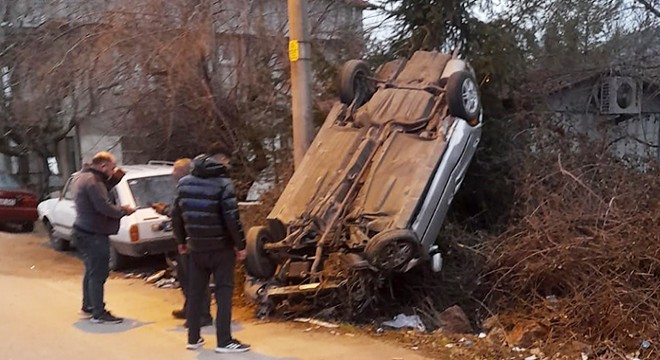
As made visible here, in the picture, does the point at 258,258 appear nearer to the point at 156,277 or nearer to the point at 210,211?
the point at 210,211

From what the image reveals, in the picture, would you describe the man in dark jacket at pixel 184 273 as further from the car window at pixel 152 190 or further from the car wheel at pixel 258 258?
the car window at pixel 152 190

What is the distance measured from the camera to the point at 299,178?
327 inches

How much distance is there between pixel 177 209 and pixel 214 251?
21.9 inches

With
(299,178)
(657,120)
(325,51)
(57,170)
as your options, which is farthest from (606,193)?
(57,170)

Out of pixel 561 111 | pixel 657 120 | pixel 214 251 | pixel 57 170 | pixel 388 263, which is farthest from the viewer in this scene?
pixel 57 170

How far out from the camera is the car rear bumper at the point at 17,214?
1582 cm

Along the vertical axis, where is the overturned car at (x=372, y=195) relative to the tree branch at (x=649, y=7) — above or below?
below

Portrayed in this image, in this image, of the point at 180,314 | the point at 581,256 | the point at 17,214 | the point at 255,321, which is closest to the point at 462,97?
the point at 581,256

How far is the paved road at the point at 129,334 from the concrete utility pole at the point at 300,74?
7.94 ft

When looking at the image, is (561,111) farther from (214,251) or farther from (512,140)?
(214,251)

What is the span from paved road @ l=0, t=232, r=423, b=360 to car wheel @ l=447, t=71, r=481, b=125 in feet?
8.71

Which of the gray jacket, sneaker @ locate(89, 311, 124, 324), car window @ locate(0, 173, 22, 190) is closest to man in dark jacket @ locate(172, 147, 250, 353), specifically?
the gray jacket

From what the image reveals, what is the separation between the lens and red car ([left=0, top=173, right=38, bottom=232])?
15852 mm

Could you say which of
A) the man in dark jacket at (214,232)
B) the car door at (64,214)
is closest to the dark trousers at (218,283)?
the man in dark jacket at (214,232)
